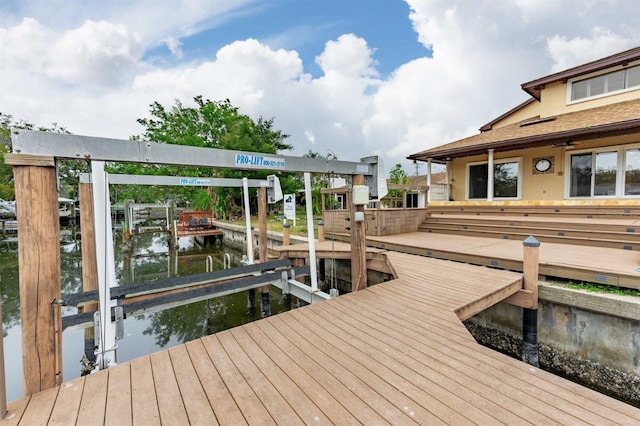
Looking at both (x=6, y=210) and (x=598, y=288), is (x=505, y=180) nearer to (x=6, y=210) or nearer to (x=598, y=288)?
(x=598, y=288)

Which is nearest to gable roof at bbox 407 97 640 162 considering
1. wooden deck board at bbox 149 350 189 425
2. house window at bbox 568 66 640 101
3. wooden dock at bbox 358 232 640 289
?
house window at bbox 568 66 640 101

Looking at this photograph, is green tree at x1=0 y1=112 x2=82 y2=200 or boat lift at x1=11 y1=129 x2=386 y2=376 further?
green tree at x1=0 y1=112 x2=82 y2=200

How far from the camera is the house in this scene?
24.1 feet

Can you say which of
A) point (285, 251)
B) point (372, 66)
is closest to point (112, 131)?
point (372, 66)

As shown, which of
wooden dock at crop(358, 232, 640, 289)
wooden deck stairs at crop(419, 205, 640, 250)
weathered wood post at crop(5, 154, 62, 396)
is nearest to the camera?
weathered wood post at crop(5, 154, 62, 396)

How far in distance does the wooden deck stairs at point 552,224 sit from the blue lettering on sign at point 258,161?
22.1 feet

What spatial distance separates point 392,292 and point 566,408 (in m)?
2.30

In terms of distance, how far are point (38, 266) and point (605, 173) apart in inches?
461

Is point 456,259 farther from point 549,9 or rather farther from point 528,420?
point 549,9

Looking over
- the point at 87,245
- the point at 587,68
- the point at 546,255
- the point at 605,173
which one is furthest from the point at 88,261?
the point at 587,68

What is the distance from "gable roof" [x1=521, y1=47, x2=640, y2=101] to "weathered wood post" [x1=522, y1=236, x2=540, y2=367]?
842 cm

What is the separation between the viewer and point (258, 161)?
2.92 m

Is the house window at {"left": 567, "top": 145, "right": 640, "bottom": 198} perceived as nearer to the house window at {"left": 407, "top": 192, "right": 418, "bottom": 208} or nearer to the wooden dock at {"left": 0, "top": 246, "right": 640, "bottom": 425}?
the wooden dock at {"left": 0, "top": 246, "right": 640, "bottom": 425}

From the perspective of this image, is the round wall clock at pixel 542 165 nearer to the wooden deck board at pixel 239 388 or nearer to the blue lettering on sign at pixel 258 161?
the blue lettering on sign at pixel 258 161
